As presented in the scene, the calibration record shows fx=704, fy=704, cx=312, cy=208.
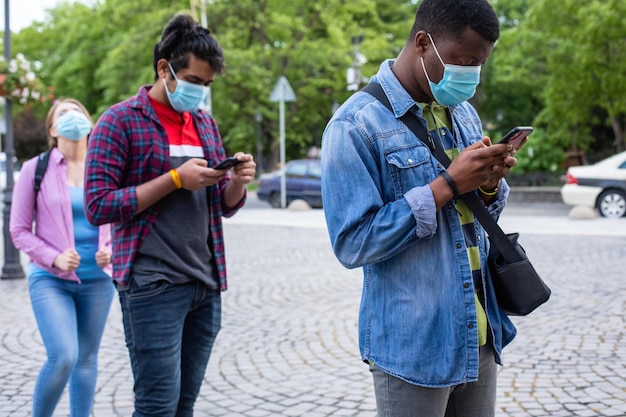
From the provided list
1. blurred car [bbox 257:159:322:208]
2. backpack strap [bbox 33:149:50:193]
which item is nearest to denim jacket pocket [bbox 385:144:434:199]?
backpack strap [bbox 33:149:50:193]

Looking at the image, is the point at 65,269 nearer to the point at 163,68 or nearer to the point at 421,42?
the point at 163,68

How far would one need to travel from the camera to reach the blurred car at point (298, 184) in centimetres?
2052

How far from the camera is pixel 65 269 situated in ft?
11.4

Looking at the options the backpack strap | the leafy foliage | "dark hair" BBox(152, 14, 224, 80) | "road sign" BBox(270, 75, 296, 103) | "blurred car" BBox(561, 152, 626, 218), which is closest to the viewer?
"dark hair" BBox(152, 14, 224, 80)

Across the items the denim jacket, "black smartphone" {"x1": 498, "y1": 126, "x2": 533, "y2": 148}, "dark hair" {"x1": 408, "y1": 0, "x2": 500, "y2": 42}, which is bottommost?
the denim jacket

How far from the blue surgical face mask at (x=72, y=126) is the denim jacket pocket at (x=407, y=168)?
238 cm

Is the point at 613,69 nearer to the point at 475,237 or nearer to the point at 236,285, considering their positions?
the point at 236,285

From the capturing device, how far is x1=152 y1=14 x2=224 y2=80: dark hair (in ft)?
9.43

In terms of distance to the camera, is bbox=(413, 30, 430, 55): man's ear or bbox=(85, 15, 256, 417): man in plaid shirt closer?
bbox=(413, 30, 430, 55): man's ear

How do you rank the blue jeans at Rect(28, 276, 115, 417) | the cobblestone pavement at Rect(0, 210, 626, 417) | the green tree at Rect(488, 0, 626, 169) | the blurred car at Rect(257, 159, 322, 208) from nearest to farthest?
the blue jeans at Rect(28, 276, 115, 417) < the cobblestone pavement at Rect(0, 210, 626, 417) < the blurred car at Rect(257, 159, 322, 208) < the green tree at Rect(488, 0, 626, 169)

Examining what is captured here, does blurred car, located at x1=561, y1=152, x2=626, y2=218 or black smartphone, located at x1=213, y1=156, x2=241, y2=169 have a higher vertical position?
black smartphone, located at x1=213, y1=156, x2=241, y2=169

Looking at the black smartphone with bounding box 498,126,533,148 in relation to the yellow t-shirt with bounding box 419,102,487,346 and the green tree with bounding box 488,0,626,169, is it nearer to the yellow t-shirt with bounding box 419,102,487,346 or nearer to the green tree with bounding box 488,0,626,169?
the yellow t-shirt with bounding box 419,102,487,346

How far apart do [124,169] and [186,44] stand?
57 centimetres

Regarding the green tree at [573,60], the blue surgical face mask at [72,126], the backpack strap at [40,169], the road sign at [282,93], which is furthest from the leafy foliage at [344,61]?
A: the backpack strap at [40,169]
